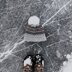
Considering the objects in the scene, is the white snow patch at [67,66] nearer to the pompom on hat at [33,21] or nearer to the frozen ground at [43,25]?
the frozen ground at [43,25]

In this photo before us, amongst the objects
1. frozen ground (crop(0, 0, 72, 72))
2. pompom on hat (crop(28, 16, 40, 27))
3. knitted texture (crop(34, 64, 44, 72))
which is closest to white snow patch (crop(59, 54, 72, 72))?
frozen ground (crop(0, 0, 72, 72))

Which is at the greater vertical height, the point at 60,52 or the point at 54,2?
the point at 54,2

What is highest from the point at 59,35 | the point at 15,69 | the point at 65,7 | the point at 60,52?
the point at 65,7

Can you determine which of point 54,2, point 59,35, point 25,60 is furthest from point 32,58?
point 54,2

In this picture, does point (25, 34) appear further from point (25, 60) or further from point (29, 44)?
point (25, 60)

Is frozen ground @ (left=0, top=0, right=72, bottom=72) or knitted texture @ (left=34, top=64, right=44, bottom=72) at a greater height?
frozen ground @ (left=0, top=0, right=72, bottom=72)

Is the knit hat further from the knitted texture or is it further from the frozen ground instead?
the knitted texture

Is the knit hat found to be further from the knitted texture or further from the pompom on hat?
the knitted texture
